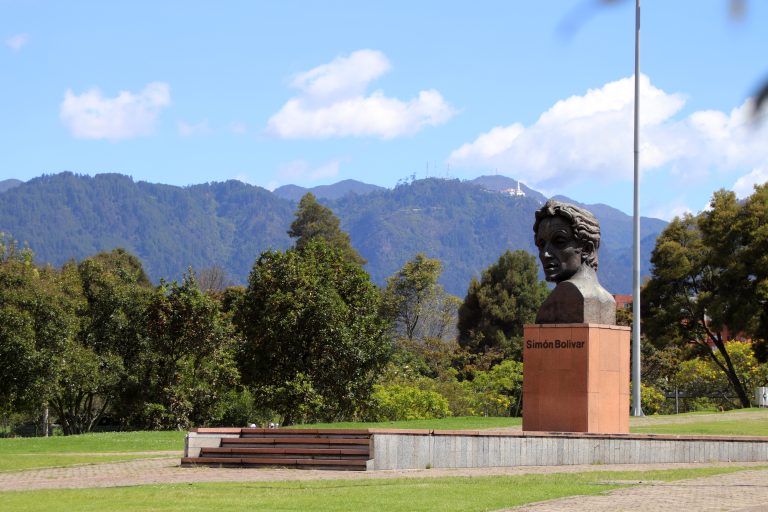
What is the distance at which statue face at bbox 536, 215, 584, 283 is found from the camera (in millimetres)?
21625

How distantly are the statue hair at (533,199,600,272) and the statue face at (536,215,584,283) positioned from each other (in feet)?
0.29

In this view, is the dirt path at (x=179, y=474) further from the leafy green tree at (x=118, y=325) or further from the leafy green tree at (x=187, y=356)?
the leafy green tree at (x=118, y=325)

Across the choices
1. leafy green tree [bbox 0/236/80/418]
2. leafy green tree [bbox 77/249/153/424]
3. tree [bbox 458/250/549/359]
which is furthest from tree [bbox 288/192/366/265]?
leafy green tree [bbox 0/236/80/418]

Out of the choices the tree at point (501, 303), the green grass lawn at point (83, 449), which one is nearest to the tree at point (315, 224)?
the tree at point (501, 303)

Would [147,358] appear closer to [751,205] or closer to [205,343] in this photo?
[205,343]

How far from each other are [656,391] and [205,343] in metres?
22.7

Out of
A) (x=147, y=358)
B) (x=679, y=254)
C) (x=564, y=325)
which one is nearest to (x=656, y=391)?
(x=679, y=254)

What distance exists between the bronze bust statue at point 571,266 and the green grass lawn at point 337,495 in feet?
18.1

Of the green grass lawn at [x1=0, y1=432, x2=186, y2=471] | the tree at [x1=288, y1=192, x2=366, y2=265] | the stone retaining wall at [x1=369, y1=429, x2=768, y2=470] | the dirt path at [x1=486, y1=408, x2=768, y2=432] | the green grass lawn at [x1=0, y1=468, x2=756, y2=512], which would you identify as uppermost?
the tree at [x1=288, y1=192, x2=366, y2=265]

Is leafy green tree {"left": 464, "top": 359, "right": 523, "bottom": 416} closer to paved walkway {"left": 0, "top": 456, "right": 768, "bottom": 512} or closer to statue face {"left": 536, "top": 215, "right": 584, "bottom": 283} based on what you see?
statue face {"left": 536, "top": 215, "right": 584, "bottom": 283}

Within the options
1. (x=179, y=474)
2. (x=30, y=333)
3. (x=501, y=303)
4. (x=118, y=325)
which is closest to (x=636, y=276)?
(x=30, y=333)

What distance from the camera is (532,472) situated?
16.8 meters

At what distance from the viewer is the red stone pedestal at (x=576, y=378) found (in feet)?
67.4

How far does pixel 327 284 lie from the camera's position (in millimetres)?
→ 33844
